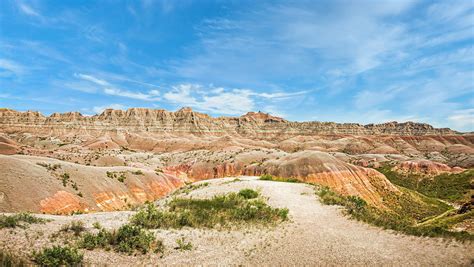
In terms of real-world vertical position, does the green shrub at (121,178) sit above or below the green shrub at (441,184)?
above

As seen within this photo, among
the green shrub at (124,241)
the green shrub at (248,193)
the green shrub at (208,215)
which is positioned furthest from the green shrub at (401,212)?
the green shrub at (124,241)

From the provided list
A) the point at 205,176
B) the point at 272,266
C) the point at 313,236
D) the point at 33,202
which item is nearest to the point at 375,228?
the point at 313,236

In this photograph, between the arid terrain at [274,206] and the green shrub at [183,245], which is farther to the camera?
the green shrub at [183,245]

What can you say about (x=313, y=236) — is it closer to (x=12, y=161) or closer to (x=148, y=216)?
(x=148, y=216)

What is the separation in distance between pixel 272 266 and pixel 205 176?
2471 inches

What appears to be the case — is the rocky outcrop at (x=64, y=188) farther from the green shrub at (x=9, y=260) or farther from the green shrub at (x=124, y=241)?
the green shrub at (x=9, y=260)

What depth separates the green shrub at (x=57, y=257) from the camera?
350 inches

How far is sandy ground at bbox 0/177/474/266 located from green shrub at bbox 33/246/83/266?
51 cm

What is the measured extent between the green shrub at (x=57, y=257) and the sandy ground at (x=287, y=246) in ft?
1.68

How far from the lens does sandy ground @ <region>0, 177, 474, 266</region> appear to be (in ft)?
33.5

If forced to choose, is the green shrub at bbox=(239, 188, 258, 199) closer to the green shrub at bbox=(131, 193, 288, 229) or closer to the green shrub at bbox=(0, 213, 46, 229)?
the green shrub at bbox=(131, 193, 288, 229)

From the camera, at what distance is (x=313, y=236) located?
13508 millimetres

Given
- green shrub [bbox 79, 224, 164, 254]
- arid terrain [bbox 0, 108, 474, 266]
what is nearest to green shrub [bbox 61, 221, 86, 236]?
arid terrain [bbox 0, 108, 474, 266]

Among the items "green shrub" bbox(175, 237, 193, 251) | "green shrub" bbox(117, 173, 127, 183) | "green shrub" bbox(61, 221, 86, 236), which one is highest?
"green shrub" bbox(117, 173, 127, 183)
